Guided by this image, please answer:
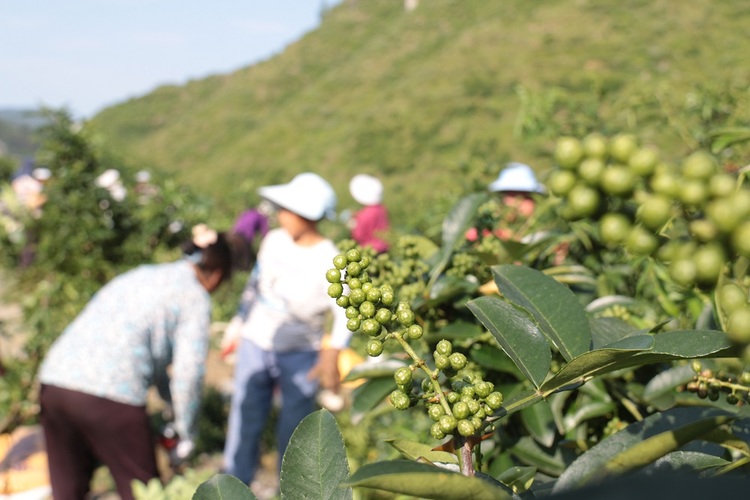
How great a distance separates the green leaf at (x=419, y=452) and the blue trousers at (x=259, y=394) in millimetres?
2608

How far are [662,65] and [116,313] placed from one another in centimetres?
2041

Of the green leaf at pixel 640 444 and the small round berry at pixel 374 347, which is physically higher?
the small round berry at pixel 374 347

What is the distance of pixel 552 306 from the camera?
0.75 m

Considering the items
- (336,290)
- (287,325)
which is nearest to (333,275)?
(336,290)

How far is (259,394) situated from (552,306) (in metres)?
2.88

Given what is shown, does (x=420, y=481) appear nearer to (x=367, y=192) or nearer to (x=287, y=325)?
(x=287, y=325)

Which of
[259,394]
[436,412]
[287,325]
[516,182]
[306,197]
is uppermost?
[436,412]

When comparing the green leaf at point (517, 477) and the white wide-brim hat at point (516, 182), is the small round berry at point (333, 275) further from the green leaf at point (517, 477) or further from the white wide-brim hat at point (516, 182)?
the white wide-brim hat at point (516, 182)

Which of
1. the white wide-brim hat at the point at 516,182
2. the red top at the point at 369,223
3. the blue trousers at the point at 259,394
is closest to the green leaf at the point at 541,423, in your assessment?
the white wide-brim hat at the point at 516,182

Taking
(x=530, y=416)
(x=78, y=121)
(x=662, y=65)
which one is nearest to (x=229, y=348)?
(x=78, y=121)

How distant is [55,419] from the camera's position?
8.33 ft

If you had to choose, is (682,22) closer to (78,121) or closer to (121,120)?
(78,121)

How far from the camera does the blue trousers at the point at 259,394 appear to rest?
3.33m

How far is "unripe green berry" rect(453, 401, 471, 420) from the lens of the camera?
61 centimetres
